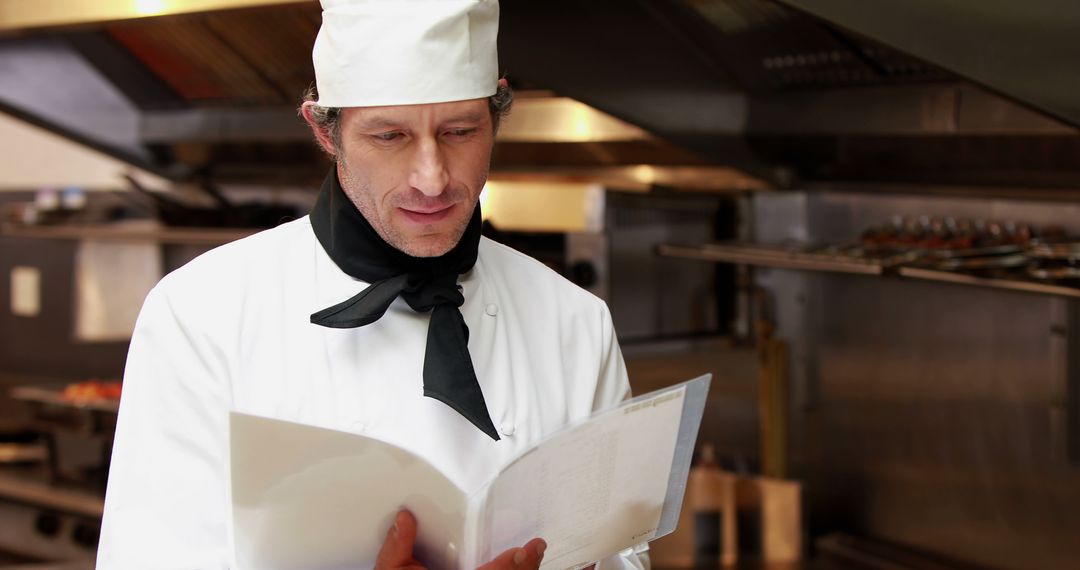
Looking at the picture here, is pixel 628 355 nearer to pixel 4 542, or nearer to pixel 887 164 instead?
pixel 887 164

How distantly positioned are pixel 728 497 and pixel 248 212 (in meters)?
1.81

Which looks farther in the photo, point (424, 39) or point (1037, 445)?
point (1037, 445)

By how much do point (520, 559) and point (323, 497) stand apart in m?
0.20

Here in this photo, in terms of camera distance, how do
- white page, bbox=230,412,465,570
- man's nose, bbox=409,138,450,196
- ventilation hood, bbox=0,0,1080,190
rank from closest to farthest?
white page, bbox=230,412,465,570
man's nose, bbox=409,138,450,196
ventilation hood, bbox=0,0,1080,190

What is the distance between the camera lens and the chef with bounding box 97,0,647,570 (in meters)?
1.26

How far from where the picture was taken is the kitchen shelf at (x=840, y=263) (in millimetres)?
2232

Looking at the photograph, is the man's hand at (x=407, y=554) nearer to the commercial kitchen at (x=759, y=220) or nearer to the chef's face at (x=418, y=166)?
the chef's face at (x=418, y=166)

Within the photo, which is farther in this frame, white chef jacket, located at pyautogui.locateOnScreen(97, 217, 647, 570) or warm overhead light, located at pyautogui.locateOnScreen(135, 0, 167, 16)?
warm overhead light, located at pyautogui.locateOnScreen(135, 0, 167, 16)

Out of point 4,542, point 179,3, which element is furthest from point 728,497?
point 4,542

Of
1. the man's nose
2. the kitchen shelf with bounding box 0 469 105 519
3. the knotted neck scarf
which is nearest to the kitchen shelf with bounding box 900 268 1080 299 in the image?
the knotted neck scarf

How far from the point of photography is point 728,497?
10.1 ft

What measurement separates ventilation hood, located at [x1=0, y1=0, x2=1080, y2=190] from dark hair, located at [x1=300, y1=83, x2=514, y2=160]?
0.46m

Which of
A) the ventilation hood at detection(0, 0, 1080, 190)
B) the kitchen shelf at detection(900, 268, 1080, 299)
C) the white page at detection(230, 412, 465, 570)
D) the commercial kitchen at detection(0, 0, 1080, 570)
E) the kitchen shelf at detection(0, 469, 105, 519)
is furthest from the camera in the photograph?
the kitchen shelf at detection(0, 469, 105, 519)

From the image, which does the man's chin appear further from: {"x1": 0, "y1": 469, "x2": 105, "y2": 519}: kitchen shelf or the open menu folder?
{"x1": 0, "y1": 469, "x2": 105, "y2": 519}: kitchen shelf
